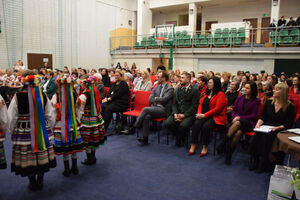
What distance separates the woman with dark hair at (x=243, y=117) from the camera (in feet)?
11.3

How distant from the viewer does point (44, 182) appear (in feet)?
9.23

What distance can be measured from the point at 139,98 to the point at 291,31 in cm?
854

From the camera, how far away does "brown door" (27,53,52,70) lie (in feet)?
37.5

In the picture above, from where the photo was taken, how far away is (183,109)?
13.5ft

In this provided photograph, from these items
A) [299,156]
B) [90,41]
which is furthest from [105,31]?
[299,156]

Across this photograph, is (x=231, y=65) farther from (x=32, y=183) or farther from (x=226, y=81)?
(x=32, y=183)

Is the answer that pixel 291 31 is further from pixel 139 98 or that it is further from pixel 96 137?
pixel 96 137

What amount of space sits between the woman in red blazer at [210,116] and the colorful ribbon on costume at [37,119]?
2.29 metres

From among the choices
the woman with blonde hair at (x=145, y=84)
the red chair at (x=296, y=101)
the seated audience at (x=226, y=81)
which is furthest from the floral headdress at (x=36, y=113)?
the seated audience at (x=226, y=81)

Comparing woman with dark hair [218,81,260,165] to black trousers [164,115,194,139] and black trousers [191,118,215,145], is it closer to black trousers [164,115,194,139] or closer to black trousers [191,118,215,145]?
black trousers [191,118,215,145]

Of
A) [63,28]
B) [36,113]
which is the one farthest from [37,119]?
[63,28]

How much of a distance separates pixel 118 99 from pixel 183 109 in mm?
1429

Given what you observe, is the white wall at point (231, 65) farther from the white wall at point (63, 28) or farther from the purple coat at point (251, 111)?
the purple coat at point (251, 111)

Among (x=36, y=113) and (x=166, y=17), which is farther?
(x=166, y=17)
